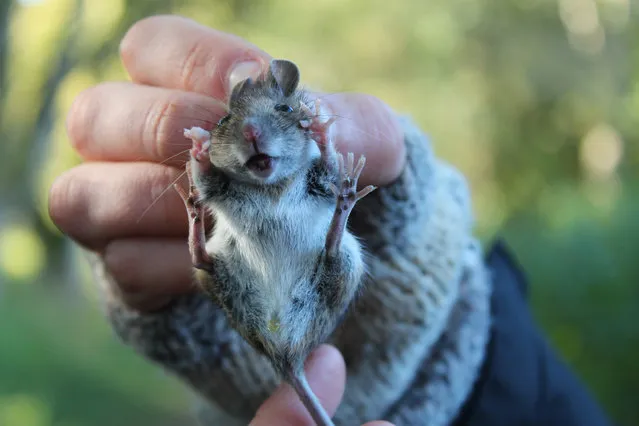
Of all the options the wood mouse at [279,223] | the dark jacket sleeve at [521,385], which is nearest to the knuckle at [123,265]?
the wood mouse at [279,223]

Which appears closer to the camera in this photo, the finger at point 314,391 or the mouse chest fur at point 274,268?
the mouse chest fur at point 274,268

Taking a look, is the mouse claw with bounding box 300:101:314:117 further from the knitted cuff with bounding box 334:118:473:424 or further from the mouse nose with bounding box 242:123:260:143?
the knitted cuff with bounding box 334:118:473:424

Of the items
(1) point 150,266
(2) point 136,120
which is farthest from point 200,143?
(1) point 150,266

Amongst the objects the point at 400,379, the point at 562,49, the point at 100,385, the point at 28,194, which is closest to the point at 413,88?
the point at 562,49

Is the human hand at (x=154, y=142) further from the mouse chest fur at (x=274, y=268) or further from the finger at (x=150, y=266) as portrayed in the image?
the mouse chest fur at (x=274, y=268)

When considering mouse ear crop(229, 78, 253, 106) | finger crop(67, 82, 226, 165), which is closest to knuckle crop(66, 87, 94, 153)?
finger crop(67, 82, 226, 165)

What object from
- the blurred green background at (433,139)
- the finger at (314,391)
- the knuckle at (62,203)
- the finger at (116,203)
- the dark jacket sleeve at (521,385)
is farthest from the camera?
the blurred green background at (433,139)

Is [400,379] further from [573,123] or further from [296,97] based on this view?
[573,123]
